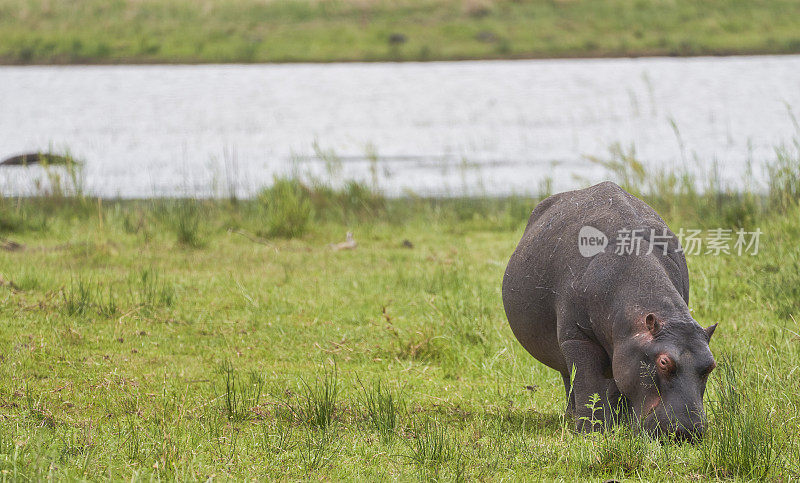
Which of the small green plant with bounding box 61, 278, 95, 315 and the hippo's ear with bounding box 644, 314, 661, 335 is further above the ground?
the small green plant with bounding box 61, 278, 95, 315

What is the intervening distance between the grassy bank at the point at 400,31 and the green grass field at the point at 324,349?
76.0ft

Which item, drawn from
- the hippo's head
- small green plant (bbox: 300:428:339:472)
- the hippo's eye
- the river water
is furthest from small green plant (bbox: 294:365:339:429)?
the river water

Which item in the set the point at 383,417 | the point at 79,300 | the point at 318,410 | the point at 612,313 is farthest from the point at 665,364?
the point at 79,300

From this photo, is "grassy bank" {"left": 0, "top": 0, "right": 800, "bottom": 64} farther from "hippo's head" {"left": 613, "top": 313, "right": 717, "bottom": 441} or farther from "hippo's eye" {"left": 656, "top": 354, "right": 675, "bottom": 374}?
"hippo's eye" {"left": 656, "top": 354, "right": 675, "bottom": 374}

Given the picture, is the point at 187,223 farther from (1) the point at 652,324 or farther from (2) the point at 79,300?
(1) the point at 652,324

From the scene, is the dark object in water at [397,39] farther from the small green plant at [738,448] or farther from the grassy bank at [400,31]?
the small green plant at [738,448]

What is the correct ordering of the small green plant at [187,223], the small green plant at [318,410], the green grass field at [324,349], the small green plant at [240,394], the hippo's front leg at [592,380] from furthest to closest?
A: the small green plant at [187,223] < the small green plant at [240,394] < the small green plant at [318,410] < the hippo's front leg at [592,380] < the green grass field at [324,349]

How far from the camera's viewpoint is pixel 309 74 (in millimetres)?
33125

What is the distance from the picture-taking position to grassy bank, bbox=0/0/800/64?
3338 centimetres

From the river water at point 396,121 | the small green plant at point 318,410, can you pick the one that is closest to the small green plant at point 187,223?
the river water at point 396,121

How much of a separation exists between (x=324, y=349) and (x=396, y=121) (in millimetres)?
17928

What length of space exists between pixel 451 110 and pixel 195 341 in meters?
19.5

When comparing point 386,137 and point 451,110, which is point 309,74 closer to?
point 451,110

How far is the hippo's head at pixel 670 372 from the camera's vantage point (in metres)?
3.69
